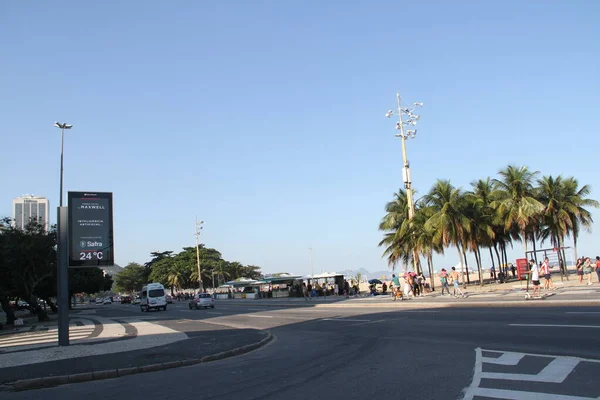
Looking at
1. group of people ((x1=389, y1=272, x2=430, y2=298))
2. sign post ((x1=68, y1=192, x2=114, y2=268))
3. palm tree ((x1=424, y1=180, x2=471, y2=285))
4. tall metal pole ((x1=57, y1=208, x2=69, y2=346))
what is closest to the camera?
tall metal pole ((x1=57, y1=208, x2=69, y2=346))

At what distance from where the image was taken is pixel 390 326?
17.1 m

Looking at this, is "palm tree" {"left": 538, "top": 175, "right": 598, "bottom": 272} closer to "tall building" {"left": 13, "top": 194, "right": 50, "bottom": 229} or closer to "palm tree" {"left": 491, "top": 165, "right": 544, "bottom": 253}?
"palm tree" {"left": 491, "top": 165, "right": 544, "bottom": 253}

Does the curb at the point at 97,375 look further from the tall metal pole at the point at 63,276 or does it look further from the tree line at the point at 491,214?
the tree line at the point at 491,214

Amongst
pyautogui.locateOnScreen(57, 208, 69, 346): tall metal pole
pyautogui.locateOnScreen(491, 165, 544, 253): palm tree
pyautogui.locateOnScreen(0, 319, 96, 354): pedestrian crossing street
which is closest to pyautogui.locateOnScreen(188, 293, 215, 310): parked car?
pyautogui.locateOnScreen(0, 319, 96, 354): pedestrian crossing street

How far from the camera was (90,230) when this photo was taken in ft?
56.9

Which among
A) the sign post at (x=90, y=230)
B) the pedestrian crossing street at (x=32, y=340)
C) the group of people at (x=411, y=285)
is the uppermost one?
the sign post at (x=90, y=230)

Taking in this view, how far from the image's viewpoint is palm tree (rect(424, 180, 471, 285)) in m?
42.7

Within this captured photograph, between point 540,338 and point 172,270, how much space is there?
116 m

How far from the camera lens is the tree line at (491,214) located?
42.8 meters

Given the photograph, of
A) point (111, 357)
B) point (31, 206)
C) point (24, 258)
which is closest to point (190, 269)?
point (31, 206)

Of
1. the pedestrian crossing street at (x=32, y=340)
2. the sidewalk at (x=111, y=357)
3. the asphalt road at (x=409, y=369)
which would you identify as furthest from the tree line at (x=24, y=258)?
the asphalt road at (x=409, y=369)

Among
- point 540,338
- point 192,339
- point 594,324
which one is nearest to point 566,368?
point 540,338

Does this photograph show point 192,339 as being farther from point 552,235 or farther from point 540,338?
point 552,235

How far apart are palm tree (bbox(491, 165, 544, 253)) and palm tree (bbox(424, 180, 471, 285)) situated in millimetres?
3682
